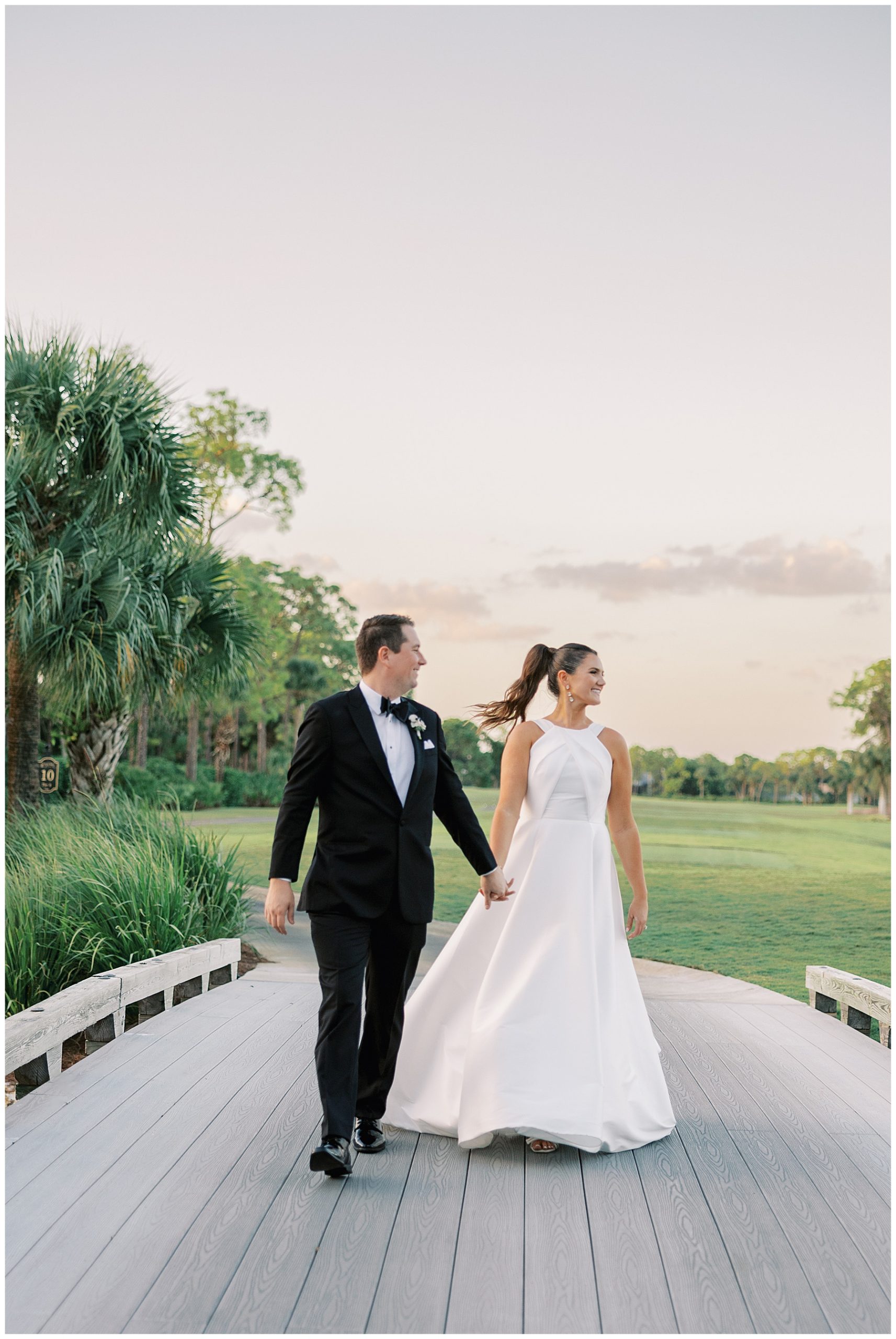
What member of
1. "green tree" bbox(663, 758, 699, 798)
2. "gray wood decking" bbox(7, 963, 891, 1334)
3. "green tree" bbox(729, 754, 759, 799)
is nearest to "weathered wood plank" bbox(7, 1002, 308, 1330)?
"gray wood decking" bbox(7, 963, 891, 1334)

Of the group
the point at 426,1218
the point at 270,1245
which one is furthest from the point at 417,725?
the point at 270,1245

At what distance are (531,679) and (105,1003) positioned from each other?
9.00ft

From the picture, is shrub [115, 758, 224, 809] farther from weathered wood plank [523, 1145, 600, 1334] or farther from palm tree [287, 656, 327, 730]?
weathered wood plank [523, 1145, 600, 1334]

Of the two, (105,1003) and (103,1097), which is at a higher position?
(105,1003)

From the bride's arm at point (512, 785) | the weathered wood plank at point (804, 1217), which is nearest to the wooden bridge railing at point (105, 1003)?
the bride's arm at point (512, 785)

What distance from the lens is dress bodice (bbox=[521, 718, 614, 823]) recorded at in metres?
4.25

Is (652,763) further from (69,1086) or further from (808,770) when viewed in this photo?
(69,1086)

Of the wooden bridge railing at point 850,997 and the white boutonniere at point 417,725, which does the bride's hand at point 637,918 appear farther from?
the wooden bridge railing at point 850,997

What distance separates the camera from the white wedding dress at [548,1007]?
151 inches

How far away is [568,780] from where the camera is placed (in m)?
4.25

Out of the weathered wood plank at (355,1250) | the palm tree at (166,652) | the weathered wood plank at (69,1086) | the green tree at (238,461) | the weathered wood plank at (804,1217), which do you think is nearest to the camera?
the weathered wood plank at (355,1250)

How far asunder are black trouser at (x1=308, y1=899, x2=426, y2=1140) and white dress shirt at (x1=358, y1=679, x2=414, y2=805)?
44cm

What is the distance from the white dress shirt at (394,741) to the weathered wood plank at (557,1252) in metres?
1.40

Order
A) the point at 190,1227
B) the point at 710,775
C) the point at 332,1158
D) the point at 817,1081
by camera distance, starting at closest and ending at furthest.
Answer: the point at 190,1227, the point at 332,1158, the point at 817,1081, the point at 710,775
